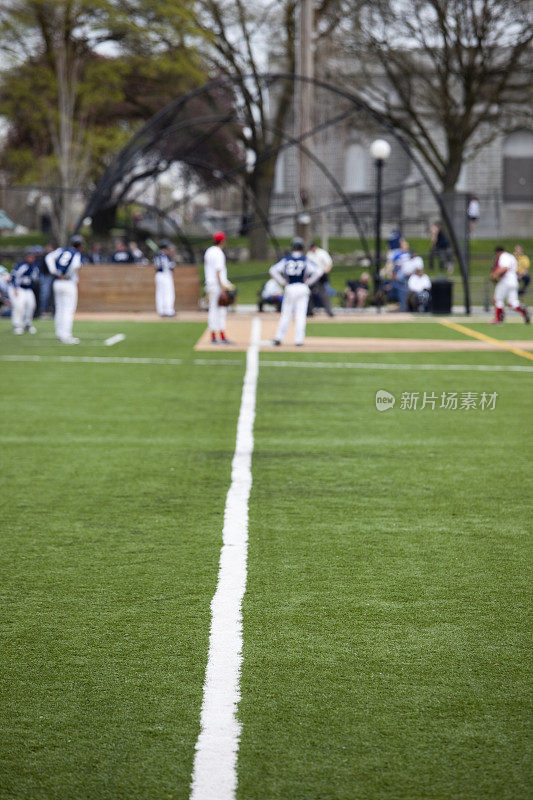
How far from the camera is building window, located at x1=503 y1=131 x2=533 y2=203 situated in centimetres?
6512

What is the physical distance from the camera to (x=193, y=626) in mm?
5109

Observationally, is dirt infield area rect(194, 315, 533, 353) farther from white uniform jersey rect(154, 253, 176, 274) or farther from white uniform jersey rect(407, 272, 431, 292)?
white uniform jersey rect(407, 272, 431, 292)

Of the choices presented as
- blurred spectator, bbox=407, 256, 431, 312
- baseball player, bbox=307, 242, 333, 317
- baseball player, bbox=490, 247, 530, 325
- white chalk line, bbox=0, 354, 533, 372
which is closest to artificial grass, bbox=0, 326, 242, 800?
white chalk line, bbox=0, 354, 533, 372

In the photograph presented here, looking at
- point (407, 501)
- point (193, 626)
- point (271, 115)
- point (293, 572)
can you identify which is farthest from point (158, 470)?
point (271, 115)

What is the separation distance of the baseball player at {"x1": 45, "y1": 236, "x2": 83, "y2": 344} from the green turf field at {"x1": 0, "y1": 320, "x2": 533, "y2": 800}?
9.27m

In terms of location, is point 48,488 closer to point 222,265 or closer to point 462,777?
point 462,777

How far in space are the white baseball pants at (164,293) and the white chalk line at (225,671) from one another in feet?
72.2

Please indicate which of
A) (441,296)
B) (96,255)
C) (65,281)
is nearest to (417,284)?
(441,296)

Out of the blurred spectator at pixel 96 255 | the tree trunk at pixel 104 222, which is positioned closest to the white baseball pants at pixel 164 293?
the blurred spectator at pixel 96 255

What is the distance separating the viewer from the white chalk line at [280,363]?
16.8 meters

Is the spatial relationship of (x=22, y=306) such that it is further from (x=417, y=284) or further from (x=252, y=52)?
(x=252, y=52)

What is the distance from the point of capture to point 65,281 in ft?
70.0

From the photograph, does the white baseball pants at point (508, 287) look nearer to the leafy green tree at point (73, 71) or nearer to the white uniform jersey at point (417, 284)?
the white uniform jersey at point (417, 284)

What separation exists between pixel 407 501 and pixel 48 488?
Answer: 2.46 meters
